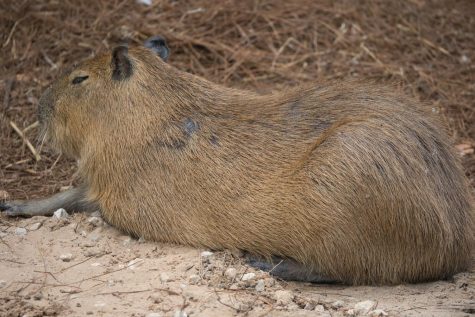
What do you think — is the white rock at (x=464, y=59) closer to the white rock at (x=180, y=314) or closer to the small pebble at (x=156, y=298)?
the small pebble at (x=156, y=298)

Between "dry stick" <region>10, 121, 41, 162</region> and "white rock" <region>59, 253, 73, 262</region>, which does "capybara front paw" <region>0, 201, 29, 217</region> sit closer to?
"white rock" <region>59, 253, 73, 262</region>

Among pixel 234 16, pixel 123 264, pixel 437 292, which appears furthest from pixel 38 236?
pixel 234 16

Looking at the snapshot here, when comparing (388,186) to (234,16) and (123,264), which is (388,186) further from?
(234,16)

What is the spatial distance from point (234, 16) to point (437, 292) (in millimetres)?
4323

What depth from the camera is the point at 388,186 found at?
4703mm

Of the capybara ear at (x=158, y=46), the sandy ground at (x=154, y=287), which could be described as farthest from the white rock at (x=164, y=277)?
the capybara ear at (x=158, y=46)

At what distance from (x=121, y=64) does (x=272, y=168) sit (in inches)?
49.7

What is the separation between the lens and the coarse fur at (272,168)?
188 inches

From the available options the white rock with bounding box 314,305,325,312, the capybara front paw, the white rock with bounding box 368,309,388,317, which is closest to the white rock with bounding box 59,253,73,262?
the capybara front paw

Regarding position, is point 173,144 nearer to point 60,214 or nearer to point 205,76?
point 60,214

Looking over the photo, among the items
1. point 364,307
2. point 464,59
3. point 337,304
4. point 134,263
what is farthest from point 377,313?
point 464,59

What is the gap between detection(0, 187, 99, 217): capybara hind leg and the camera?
5652 millimetres

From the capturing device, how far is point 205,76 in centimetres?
757

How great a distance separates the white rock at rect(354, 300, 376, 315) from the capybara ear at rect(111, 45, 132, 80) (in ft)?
7.27
